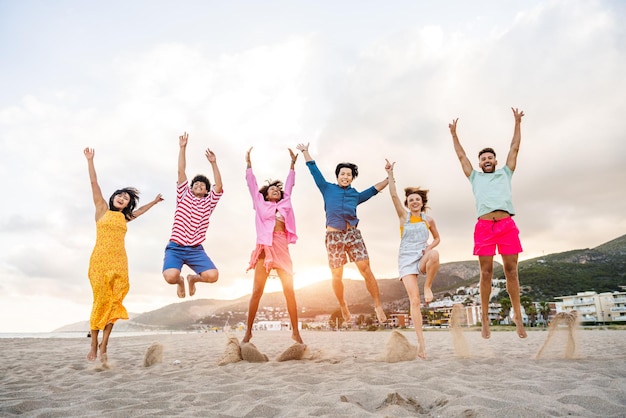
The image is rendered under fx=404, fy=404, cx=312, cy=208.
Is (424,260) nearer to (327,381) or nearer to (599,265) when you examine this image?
(327,381)

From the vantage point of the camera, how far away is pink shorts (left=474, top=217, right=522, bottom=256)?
5.68 meters

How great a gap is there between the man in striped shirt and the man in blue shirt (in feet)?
5.69

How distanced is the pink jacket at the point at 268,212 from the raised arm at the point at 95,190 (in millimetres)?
2184

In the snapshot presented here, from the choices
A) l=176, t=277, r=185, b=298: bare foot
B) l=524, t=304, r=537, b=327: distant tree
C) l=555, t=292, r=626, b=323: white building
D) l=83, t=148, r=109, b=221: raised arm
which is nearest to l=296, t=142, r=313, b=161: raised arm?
l=176, t=277, r=185, b=298: bare foot

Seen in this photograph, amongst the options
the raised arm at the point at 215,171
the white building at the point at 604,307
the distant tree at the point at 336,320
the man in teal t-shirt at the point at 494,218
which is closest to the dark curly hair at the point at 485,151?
the man in teal t-shirt at the point at 494,218

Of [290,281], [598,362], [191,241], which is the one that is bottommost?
[598,362]

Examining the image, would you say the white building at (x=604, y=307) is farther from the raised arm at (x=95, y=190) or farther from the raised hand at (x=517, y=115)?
the raised arm at (x=95, y=190)

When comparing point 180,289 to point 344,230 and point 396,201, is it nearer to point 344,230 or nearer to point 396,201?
point 344,230

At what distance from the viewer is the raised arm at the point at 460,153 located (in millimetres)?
6082

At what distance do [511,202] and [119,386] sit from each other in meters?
5.37

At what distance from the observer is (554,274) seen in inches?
4520

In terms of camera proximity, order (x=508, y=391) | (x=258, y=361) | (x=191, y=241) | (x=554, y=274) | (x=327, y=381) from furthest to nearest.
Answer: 1. (x=554, y=274)
2. (x=191, y=241)
3. (x=258, y=361)
4. (x=327, y=381)
5. (x=508, y=391)

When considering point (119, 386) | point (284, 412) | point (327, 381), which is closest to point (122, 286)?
point (119, 386)

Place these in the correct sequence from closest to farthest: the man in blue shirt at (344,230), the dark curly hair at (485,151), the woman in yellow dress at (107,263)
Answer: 1. the woman in yellow dress at (107,263)
2. the dark curly hair at (485,151)
3. the man in blue shirt at (344,230)
